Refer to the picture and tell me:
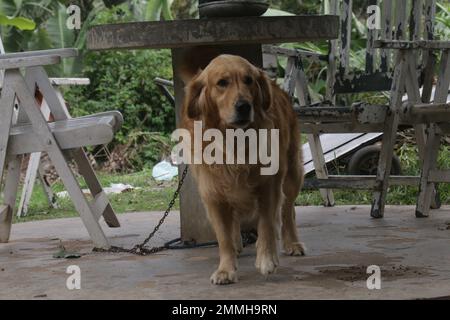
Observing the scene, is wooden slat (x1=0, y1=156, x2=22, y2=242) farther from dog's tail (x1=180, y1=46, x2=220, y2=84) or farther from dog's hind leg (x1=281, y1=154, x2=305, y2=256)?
dog's hind leg (x1=281, y1=154, x2=305, y2=256)

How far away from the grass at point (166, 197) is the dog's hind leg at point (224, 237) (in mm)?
2740

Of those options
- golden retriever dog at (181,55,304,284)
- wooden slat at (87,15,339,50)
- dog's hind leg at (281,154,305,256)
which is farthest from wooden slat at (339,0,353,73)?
golden retriever dog at (181,55,304,284)

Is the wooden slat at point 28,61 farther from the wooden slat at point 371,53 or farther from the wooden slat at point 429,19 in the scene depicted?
the wooden slat at point 429,19

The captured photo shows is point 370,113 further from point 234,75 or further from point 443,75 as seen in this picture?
point 234,75

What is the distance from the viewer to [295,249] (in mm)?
4117

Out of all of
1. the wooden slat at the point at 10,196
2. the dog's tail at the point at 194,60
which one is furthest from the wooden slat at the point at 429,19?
the wooden slat at the point at 10,196

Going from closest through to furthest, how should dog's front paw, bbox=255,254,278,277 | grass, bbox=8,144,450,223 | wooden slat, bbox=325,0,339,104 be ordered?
1. dog's front paw, bbox=255,254,278,277
2. wooden slat, bbox=325,0,339,104
3. grass, bbox=8,144,450,223

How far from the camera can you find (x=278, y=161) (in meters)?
3.67

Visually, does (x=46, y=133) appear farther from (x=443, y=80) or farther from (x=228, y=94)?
(x=443, y=80)

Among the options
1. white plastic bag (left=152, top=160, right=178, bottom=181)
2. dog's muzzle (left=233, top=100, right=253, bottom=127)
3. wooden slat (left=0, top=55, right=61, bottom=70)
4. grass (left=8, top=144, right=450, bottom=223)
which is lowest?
white plastic bag (left=152, top=160, right=178, bottom=181)

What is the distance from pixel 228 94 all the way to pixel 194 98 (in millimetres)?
223

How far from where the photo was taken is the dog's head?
337 cm

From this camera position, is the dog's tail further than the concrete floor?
Yes

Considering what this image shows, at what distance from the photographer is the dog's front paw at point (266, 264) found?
347 centimetres
